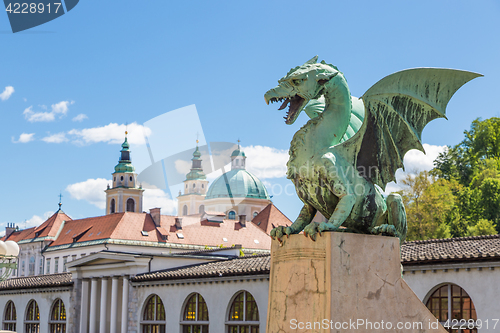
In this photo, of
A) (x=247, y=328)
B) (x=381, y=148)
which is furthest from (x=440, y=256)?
(x=381, y=148)

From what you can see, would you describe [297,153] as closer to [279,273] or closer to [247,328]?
[279,273]

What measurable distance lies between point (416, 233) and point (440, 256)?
3017 cm

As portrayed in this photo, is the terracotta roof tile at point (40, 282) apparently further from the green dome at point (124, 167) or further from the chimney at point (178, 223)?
the green dome at point (124, 167)

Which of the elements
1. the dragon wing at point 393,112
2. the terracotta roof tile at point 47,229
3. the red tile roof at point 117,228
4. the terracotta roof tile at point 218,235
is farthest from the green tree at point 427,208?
the terracotta roof tile at point 47,229

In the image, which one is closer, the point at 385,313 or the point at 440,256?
the point at 385,313

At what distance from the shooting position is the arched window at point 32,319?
45500mm

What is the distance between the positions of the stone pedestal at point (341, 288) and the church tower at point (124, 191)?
107 m

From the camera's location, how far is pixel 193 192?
5812 inches

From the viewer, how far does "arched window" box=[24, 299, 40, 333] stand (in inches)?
1791

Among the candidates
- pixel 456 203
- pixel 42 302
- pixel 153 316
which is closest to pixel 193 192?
pixel 456 203

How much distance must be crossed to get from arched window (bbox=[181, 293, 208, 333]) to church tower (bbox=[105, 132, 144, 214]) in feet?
265

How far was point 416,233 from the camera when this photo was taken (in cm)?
5288

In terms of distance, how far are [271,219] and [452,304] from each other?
72.3 m

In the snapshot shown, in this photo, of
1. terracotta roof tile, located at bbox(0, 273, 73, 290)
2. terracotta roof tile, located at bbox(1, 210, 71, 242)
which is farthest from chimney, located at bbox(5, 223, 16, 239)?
terracotta roof tile, located at bbox(0, 273, 73, 290)
